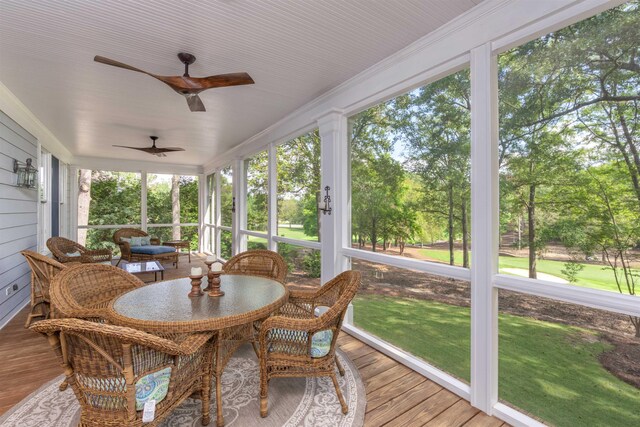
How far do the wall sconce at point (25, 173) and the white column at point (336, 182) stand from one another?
3.71 meters

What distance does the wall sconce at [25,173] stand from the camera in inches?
142

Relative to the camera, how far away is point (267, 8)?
1950 millimetres

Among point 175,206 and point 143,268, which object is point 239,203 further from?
point 175,206

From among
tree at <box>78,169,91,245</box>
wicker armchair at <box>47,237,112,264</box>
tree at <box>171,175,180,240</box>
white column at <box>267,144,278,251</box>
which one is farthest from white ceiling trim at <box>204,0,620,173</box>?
tree at <box>78,169,91,245</box>

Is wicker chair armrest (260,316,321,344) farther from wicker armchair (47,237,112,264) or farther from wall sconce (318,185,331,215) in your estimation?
wicker armchair (47,237,112,264)

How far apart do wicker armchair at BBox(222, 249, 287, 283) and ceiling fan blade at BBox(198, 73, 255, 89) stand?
5.38ft

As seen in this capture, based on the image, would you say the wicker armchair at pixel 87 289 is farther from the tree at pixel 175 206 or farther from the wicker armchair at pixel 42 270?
the tree at pixel 175 206

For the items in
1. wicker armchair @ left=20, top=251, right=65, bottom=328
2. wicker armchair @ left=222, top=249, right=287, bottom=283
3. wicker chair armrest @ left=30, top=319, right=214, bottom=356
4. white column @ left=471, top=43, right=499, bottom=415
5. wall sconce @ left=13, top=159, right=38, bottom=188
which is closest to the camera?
wicker chair armrest @ left=30, top=319, right=214, bottom=356

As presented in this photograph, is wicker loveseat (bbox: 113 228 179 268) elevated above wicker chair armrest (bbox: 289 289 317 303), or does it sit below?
below

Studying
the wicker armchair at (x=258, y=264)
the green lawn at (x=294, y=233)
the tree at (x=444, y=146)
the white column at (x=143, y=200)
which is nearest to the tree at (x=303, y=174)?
the green lawn at (x=294, y=233)

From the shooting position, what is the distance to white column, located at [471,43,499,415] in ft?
6.34

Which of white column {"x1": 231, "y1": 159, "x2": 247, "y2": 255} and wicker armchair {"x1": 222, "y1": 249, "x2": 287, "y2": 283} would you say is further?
white column {"x1": 231, "y1": 159, "x2": 247, "y2": 255}

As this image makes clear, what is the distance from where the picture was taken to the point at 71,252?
205 inches

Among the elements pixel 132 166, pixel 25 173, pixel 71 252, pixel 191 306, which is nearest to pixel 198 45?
pixel 191 306
